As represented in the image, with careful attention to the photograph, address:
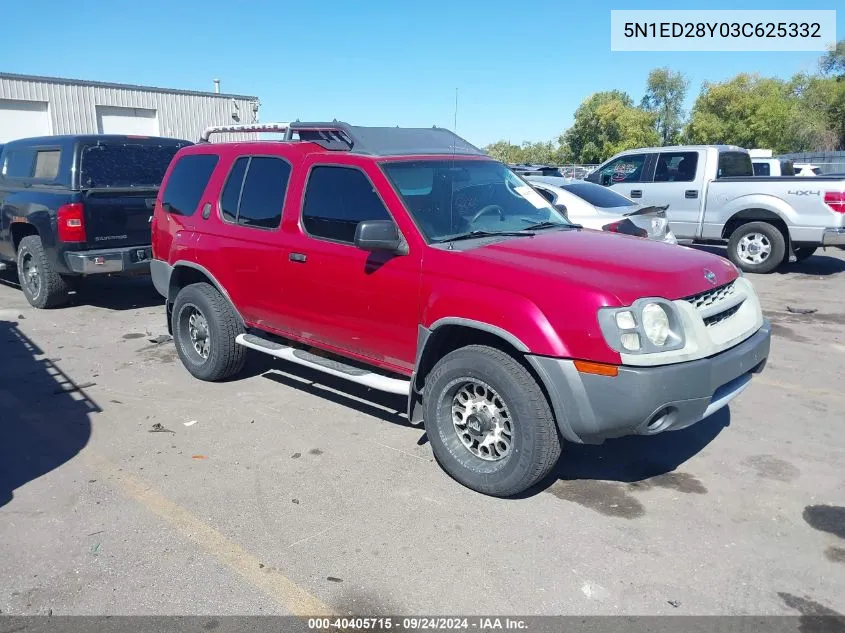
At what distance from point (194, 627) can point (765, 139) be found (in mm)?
57150

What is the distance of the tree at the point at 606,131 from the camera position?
5431cm

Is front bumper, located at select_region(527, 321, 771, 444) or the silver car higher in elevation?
the silver car

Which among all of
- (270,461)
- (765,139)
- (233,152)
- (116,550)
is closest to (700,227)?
(233,152)

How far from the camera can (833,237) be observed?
10.5m

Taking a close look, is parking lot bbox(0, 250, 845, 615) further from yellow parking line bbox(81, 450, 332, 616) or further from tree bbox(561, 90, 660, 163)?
tree bbox(561, 90, 660, 163)

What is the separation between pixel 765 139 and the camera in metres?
51.5

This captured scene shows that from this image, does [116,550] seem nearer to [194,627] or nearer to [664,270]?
[194,627]

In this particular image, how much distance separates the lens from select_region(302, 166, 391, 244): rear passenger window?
4.54m

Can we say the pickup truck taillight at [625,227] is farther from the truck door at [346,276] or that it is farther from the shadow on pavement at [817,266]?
the truck door at [346,276]

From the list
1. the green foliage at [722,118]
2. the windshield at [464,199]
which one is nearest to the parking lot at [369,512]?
the windshield at [464,199]

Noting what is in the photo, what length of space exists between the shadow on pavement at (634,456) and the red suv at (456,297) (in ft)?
2.22

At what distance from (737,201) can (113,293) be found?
9878mm

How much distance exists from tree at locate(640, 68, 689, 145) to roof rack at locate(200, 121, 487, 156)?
61.7 m

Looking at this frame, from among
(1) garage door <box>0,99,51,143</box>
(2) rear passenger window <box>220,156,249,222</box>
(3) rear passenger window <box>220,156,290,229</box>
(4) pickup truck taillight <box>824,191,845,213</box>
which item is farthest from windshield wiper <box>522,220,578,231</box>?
(1) garage door <box>0,99,51,143</box>
